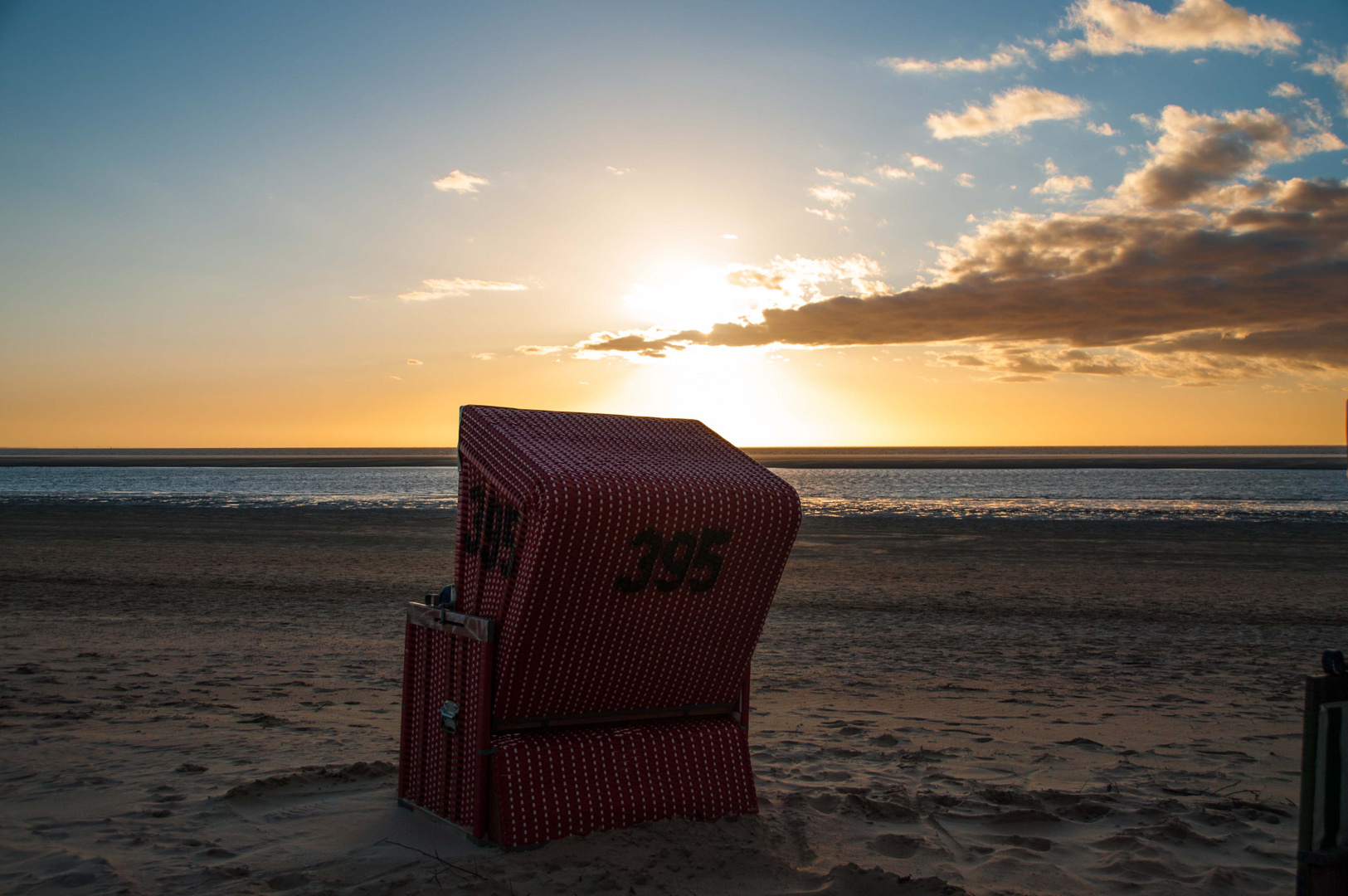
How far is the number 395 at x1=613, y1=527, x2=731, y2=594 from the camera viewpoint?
4.44 metres

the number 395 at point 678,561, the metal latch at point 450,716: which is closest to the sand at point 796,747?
the metal latch at point 450,716

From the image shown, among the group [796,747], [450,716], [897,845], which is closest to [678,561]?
[450,716]

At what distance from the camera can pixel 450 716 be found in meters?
4.72

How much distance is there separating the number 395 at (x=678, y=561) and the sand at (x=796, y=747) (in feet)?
4.40

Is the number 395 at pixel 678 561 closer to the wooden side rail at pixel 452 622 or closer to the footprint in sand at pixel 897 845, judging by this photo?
the wooden side rail at pixel 452 622

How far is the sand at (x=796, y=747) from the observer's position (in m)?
4.41

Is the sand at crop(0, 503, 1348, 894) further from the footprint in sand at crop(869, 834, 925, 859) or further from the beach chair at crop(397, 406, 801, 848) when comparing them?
the beach chair at crop(397, 406, 801, 848)

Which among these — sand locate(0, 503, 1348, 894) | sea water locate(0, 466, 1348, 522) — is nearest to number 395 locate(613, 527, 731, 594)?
sand locate(0, 503, 1348, 894)

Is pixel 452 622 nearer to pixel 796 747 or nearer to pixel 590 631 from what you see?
pixel 590 631

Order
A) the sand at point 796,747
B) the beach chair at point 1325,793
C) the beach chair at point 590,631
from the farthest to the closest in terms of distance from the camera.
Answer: the sand at point 796,747 → the beach chair at point 590,631 → the beach chair at point 1325,793

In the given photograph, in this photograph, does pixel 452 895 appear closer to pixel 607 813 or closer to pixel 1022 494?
pixel 607 813

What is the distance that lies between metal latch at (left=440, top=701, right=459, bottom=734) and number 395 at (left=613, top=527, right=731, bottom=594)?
1156 mm

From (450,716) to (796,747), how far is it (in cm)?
→ 291

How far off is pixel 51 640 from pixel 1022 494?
42510 mm
